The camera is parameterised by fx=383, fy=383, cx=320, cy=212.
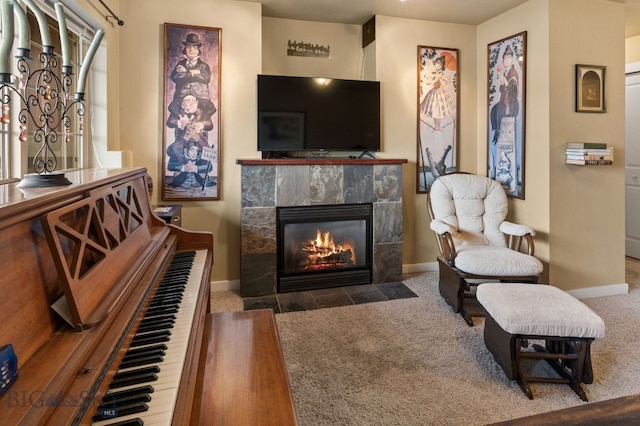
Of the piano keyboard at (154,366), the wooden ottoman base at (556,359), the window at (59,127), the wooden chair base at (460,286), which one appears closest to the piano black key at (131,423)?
the piano keyboard at (154,366)

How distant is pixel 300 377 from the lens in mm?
2234

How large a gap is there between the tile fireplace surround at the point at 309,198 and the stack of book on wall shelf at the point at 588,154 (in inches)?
59.1

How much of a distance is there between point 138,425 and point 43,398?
201 millimetres

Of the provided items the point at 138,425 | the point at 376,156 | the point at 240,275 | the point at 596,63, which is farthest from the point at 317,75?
the point at 138,425

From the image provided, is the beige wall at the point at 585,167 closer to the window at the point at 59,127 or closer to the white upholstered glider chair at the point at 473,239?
the white upholstered glider chair at the point at 473,239

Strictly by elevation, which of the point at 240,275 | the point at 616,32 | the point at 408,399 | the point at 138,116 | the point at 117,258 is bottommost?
the point at 408,399

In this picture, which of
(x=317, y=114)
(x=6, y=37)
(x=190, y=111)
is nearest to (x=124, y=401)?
(x=6, y=37)

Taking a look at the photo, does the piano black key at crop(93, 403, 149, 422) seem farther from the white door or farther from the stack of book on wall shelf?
the white door

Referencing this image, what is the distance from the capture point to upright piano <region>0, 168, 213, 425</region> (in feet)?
2.38

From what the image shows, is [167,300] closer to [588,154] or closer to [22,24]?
[22,24]

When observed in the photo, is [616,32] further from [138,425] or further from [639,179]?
[138,425]

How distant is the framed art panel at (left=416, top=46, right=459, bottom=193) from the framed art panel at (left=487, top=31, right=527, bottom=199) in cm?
37

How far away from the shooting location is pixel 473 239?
3680 mm

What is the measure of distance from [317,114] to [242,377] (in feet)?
9.56
